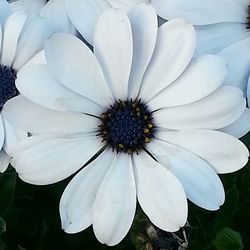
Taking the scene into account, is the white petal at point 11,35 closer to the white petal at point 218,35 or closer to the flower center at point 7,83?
the flower center at point 7,83

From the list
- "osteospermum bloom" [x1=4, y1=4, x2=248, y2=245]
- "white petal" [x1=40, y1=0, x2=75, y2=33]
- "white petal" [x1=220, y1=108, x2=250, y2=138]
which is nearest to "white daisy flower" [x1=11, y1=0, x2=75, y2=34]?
"white petal" [x1=40, y1=0, x2=75, y2=33]

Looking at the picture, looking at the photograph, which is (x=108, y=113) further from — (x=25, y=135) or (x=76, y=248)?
(x=76, y=248)

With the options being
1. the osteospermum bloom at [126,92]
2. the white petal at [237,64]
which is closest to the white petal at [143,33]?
the osteospermum bloom at [126,92]

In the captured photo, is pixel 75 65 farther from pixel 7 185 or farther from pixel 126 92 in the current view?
pixel 7 185

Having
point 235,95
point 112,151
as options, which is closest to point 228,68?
point 235,95

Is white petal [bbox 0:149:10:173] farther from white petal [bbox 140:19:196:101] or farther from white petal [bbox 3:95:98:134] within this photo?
white petal [bbox 140:19:196:101]

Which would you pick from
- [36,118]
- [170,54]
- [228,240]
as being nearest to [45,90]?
[36,118]
